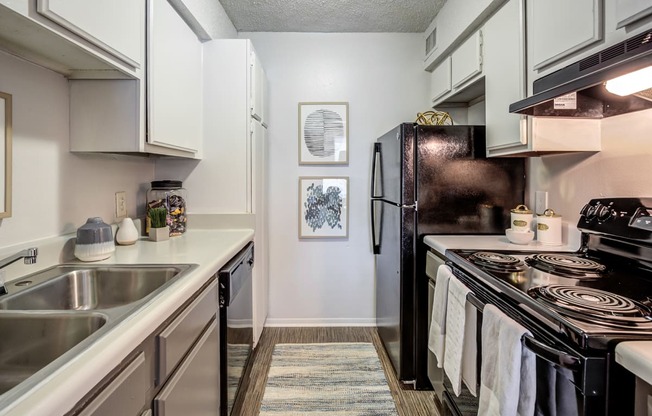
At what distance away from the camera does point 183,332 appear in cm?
106

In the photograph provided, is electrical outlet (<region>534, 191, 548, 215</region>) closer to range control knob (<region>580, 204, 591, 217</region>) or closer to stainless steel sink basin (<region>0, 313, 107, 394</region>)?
range control knob (<region>580, 204, 591, 217</region>)

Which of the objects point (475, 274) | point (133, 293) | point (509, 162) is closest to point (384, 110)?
point (509, 162)

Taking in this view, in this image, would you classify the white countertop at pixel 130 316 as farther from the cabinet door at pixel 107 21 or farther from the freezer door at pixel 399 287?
the freezer door at pixel 399 287

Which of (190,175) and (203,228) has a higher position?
(190,175)

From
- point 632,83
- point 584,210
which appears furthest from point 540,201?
point 632,83

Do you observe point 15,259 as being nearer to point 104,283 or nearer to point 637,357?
point 104,283

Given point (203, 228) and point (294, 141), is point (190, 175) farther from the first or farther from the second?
point (294, 141)

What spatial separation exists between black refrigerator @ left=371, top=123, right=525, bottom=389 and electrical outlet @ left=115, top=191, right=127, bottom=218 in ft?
5.03

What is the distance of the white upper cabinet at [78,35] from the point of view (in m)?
0.92

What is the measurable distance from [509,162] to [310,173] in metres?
1.53

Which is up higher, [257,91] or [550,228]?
[257,91]

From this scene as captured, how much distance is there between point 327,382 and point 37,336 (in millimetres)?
1666

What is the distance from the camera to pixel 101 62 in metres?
1.27

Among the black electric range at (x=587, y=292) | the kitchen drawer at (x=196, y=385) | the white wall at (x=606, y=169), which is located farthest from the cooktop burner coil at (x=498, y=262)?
the kitchen drawer at (x=196, y=385)
